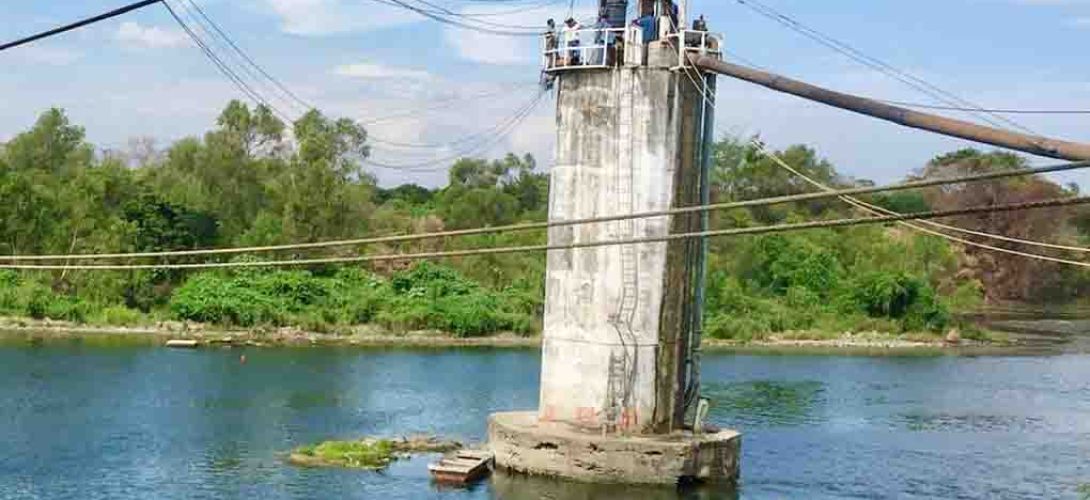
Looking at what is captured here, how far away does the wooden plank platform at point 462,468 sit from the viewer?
26.3 meters

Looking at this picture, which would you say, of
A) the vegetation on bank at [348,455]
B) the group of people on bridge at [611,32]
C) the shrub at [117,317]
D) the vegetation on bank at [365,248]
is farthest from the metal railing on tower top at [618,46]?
the shrub at [117,317]

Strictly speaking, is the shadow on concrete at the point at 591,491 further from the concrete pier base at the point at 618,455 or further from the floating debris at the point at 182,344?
the floating debris at the point at 182,344

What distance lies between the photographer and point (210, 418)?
35.0m

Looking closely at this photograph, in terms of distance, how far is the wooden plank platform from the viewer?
26.3 m

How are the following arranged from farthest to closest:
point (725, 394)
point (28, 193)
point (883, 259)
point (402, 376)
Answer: point (883, 259) → point (28, 193) → point (402, 376) → point (725, 394)

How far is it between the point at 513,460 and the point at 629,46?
7.84 m

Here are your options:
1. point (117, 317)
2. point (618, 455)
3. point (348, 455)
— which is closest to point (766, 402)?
point (348, 455)

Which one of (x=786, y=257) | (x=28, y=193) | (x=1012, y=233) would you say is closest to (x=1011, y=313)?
(x=1012, y=233)

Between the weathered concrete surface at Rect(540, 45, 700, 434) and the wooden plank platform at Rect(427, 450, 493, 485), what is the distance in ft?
6.06

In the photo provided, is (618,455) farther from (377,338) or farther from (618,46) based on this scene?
(377,338)

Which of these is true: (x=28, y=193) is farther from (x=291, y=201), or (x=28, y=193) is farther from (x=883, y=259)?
(x=883, y=259)

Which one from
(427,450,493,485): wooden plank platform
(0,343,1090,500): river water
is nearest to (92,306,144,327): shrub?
(0,343,1090,500): river water

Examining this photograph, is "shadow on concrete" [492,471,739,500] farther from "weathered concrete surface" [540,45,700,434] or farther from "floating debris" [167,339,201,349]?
"floating debris" [167,339,201,349]

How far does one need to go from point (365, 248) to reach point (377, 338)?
14267 mm
